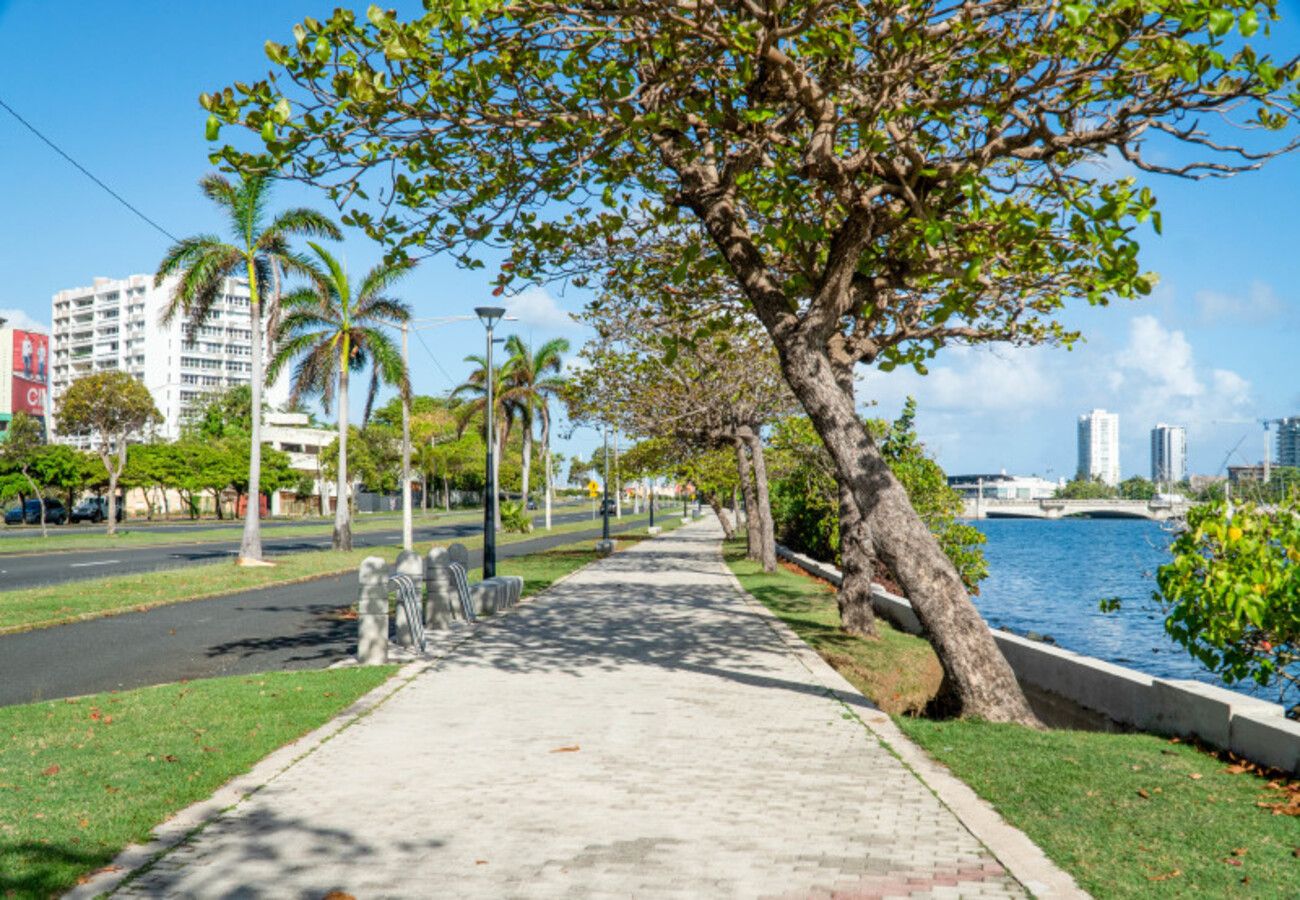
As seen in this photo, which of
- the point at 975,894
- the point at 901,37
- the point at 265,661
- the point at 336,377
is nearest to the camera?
the point at 975,894

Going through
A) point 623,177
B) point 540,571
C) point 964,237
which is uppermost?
point 623,177

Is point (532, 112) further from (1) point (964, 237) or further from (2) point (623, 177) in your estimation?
(1) point (964, 237)

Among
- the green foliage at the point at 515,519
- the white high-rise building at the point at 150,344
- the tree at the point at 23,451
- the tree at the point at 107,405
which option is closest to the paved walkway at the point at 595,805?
the green foliage at the point at 515,519

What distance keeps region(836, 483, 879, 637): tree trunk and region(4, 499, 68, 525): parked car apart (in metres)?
55.2

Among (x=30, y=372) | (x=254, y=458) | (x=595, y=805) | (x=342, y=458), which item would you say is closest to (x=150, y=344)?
(x=30, y=372)

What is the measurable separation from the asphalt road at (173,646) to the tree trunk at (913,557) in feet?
19.7

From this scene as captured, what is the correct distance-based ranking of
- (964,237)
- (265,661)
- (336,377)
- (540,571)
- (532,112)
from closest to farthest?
(532,112) < (964,237) < (265,661) < (540,571) < (336,377)

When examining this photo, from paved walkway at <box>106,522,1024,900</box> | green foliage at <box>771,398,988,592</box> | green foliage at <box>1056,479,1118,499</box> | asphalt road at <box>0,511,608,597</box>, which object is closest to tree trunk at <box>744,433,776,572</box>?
green foliage at <box>771,398,988,592</box>

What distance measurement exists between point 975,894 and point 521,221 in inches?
295

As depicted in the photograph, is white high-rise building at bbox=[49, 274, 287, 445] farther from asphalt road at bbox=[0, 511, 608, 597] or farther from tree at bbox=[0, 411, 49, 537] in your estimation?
asphalt road at bbox=[0, 511, 608, 597]

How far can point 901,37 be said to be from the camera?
7824 millimetres

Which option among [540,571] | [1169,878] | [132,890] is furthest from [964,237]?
[540,571]

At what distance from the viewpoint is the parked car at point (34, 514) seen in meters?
56.2

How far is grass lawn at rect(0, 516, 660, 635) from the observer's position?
15.2 meters
